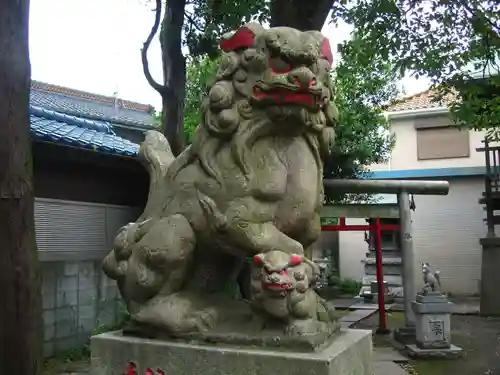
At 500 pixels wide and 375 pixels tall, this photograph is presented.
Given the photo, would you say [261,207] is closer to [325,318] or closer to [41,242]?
[325,318]

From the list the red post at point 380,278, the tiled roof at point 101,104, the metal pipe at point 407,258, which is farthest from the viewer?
the tiled roof at point 101,104

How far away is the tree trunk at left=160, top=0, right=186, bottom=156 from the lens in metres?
5.93

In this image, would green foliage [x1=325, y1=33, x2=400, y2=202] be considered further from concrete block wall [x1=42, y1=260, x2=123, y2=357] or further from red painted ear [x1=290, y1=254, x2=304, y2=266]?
red painted ear [x1=290, y1=254, x2=304, y2=266]

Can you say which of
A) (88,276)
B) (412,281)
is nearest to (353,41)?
(412,281)

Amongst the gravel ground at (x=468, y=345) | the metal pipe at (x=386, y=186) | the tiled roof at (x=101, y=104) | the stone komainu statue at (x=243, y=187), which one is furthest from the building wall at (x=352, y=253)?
the stone komainu statue at (x=243, y=187)

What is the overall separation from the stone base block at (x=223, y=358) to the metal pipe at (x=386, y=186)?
4.31 m

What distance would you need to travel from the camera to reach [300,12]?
5.12m

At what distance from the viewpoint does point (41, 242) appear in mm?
6105

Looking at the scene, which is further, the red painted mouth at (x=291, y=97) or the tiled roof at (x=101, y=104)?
the tiled roof at (x=101, y=104)

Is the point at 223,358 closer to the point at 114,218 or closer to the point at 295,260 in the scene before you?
the point at 295,260

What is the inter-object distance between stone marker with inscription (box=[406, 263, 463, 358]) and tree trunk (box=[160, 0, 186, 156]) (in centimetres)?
345

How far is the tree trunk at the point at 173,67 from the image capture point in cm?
593

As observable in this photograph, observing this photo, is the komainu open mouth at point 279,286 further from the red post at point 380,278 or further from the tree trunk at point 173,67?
the red post at point 380,278

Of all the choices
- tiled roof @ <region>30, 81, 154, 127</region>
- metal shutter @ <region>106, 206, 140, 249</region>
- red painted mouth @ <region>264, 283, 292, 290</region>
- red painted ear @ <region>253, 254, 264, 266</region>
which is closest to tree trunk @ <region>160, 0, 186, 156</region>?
metal shutter @ <region>106, 206, 140, 249</region>
